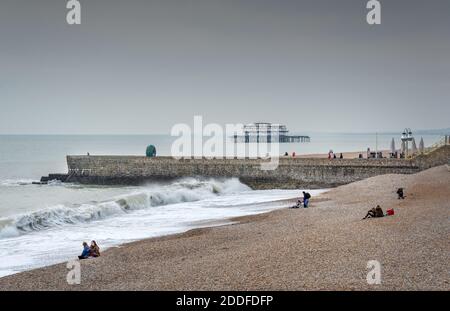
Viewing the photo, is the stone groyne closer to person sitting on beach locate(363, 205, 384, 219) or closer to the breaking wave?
the breaking wave

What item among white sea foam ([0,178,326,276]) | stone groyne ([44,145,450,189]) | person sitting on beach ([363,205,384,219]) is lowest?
white sea foam ([0,178,326,276])

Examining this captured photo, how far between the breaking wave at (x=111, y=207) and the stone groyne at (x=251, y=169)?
1428 millimetres

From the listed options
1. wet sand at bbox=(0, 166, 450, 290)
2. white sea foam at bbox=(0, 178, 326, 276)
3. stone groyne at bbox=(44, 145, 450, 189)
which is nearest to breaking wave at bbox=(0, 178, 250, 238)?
white sea foam at bbox=(0, 178, 326, 276)

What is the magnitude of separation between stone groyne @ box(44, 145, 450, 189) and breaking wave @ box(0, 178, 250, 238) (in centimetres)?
143

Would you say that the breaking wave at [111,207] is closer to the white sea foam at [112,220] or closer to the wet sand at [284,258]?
the white sea foam at [112,220]

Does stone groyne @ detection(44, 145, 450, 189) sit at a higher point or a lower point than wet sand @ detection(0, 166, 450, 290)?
higher

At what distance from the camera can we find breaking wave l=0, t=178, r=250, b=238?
23.2m

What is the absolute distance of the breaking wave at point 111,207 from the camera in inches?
915

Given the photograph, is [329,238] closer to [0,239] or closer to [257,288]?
[257,288]

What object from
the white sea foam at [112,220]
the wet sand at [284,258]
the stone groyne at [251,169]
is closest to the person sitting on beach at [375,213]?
the wet sand at [284,258]

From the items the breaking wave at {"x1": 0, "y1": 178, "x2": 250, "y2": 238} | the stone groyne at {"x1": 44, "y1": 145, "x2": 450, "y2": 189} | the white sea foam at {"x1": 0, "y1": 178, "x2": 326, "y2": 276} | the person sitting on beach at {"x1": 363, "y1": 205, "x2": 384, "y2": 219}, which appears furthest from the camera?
the stone groyne at {"x1": 44, "y1": 145, "x2": 450, "y2": 189}

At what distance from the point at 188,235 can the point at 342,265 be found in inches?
334

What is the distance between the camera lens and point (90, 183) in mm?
47500
